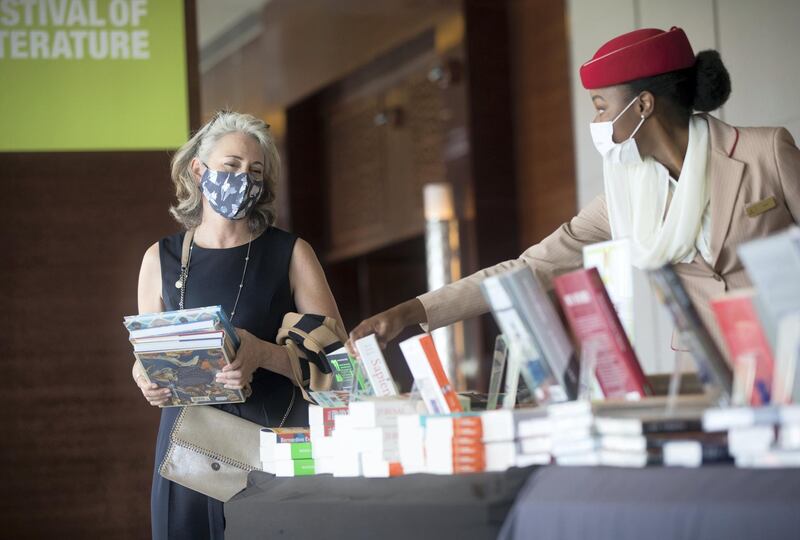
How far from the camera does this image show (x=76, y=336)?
454 centimetres

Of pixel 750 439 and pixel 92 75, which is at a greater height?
pixel 92 75

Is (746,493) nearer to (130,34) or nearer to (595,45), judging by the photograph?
(130,34)

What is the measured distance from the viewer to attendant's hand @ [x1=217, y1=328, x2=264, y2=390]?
2.82 meters

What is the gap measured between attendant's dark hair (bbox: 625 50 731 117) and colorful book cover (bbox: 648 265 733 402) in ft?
3.20

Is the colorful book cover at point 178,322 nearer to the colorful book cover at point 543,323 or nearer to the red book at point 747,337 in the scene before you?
the colorful book cover at point 543,323

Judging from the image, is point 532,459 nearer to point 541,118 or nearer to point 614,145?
point 614,145

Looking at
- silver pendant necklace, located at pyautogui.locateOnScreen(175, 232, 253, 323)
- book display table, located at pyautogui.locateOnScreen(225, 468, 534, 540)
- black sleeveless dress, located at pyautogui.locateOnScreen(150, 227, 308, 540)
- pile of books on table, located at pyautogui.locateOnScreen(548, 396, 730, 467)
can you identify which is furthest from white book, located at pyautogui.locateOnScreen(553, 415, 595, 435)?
silver pendant necklace, located at pyautogui.locateOnScreen(175, 232, 253, 323)

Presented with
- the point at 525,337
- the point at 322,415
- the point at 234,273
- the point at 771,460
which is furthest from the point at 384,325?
the point at 771,460

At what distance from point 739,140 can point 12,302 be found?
121 inches

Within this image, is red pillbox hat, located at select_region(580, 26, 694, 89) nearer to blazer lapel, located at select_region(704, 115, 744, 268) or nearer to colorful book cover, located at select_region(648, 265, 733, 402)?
blazer lapel, located at select_region(704, 115, 744, 268)

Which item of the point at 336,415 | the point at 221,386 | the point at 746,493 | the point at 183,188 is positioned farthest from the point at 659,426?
the point at 183,188

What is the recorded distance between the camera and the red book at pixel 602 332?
1812 mm

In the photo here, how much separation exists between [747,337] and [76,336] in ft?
11.2

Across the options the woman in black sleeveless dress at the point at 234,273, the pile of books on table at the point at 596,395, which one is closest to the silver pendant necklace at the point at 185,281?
the woman in black sleeveless dress at the point at 234,273
